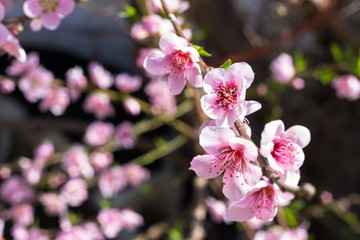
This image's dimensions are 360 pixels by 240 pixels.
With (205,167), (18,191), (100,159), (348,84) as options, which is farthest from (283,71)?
(18,191)

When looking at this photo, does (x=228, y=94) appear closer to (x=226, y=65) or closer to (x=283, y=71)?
(x=226, y=65)

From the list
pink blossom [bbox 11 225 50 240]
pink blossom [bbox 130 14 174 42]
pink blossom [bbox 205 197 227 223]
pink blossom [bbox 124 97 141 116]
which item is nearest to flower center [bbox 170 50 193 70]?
pink blossom [bbox 130 14 174 42]

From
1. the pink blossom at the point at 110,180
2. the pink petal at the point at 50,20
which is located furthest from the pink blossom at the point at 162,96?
the pink petal at the point at 50,20

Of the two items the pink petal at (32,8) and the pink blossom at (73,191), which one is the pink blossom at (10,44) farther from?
the pink blossom at (73,191)

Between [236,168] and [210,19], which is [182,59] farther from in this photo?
[210,19]

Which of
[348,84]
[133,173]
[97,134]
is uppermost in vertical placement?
[348,84]

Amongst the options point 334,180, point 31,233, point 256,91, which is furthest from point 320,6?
point 31,233

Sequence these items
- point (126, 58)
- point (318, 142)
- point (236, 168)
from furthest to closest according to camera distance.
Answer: point (126, 58) < point (318, 142) < point (236, 168)
